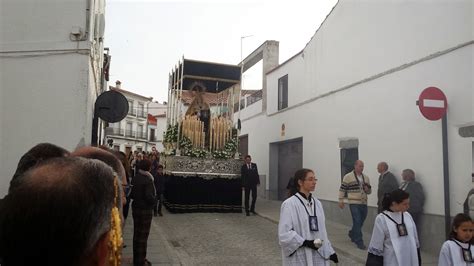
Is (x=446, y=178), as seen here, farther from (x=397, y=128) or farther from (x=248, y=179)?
(x=248, y=179)

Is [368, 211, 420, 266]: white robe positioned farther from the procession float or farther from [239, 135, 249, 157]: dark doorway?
[239, 135, 249, 157]: dark doorway

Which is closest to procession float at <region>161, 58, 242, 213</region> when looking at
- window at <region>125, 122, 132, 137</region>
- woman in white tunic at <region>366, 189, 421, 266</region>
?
woman in white tunic at <region>366, 189, 421, 266</region>

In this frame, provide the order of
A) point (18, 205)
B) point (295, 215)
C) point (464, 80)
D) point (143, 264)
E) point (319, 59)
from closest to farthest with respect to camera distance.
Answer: point (18, 205) < point (295, 215) < point (143, 264) < point (464, 80) < point (319, 59)

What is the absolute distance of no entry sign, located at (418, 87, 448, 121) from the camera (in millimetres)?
8078

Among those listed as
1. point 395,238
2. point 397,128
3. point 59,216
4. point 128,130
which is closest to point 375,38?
point 397,128

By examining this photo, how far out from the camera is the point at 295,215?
15.6 feet

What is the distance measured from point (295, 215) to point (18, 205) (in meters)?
3.75

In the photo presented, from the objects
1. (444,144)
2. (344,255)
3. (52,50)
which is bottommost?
(344,255)

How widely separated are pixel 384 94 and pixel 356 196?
260 centimetres

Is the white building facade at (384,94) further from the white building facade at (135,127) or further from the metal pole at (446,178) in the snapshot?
the white building facade at (135,127)

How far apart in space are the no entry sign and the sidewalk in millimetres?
2687

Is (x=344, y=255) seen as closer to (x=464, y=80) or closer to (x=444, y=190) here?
(x=444, y=190)

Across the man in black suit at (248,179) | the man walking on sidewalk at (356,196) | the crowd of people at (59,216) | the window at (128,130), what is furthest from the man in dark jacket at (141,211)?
the window at (128,130)

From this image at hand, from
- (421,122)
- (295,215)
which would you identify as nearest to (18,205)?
(295,215)
